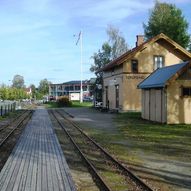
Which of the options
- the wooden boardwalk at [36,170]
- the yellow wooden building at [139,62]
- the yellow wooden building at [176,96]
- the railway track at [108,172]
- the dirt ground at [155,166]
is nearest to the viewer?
the wooden boardwalk at [36,170]

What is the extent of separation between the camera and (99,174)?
11.3 meters

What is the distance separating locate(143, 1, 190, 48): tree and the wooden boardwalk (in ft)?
171

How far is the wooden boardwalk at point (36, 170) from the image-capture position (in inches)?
383

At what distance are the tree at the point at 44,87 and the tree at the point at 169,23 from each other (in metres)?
112

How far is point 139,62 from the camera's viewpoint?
44250 mm

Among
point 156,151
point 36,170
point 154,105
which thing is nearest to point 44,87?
point 154,105

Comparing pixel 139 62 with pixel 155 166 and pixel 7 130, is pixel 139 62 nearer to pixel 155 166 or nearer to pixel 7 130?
pixel 7 130

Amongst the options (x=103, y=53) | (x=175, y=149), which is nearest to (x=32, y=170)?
(x=175, y=149)

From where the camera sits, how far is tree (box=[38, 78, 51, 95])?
18025cm

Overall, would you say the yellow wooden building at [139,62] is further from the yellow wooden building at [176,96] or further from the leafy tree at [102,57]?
the leafy tree at [102,57]

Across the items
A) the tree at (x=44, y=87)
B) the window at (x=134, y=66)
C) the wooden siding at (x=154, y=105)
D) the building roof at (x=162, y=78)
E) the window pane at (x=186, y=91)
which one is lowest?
the wooden siding at (x=154, y=105)

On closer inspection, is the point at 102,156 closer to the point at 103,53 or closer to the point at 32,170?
the point at 32,170

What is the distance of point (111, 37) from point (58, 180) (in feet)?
227

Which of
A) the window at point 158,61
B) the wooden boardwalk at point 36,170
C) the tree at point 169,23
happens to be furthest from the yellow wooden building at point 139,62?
the wooden boardwalk at point 36,170
